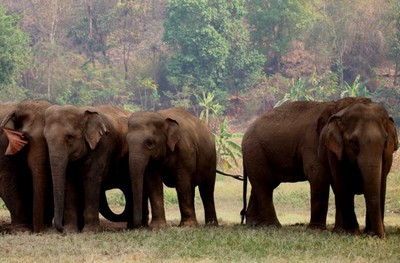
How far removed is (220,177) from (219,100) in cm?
1834

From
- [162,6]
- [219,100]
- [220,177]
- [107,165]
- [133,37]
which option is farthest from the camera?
[162,6]

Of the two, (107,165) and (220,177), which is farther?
(220,177)

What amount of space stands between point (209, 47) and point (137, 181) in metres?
36.0

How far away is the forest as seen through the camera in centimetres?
4769

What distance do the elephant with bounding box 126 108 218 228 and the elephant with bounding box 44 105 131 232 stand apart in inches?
15.1

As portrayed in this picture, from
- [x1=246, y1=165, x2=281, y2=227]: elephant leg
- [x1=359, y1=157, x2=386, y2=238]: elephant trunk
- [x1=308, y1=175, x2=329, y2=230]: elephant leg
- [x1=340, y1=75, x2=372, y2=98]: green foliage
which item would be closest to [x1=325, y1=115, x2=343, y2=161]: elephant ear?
[x1=359, y1=157, x2=386, y2=238]: elephant trunk

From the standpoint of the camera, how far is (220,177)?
2991 cm

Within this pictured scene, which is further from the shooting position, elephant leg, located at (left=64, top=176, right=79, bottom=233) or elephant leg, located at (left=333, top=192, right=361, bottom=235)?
elephant leg, located at (left=64, top=176, right=79, bottom=233)

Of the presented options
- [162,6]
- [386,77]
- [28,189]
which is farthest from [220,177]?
[162,6]

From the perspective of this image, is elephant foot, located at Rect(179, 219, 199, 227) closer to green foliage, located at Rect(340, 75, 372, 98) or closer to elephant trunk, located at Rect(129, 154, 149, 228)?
elephant trunk, located at Rect(129, 154, 149, 228)

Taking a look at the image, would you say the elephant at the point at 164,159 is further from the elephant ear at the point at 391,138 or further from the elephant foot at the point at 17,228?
the elephant ear at the point at 391,138

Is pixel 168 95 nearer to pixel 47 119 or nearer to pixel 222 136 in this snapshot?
pixel 222 136

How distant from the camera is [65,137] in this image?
→ 452 inches

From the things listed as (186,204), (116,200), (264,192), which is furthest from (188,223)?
(116,200)
